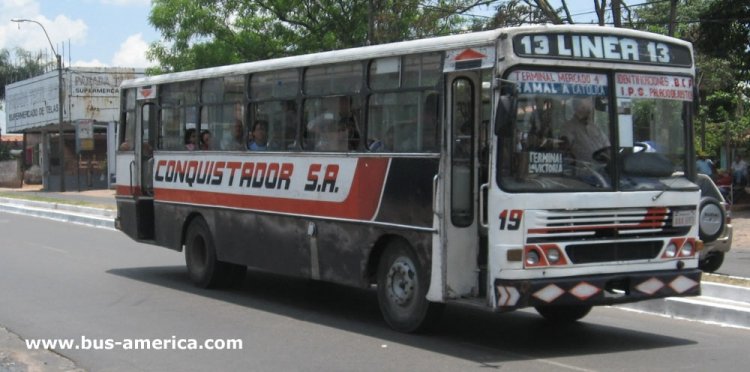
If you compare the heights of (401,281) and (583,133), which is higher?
(583,133)

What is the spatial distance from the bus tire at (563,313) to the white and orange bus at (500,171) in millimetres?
14

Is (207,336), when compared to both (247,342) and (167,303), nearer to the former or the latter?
(247,342)

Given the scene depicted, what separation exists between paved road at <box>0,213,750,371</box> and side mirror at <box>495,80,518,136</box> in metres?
1.96

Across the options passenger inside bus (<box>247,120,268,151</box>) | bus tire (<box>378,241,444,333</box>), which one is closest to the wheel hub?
bus tire (<box>378,241,444,333</box>)

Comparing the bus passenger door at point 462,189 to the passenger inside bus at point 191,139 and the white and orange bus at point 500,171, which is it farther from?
the passenger inside bus at point 191,139

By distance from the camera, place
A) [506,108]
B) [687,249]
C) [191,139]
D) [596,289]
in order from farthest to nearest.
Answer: [191,139], [687,249], [596,289], [506,108]

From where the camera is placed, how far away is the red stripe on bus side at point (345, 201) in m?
9.71

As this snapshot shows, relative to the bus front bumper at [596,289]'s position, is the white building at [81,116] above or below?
above

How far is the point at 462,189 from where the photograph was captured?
8883 mm

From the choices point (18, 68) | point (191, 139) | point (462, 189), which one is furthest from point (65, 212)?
point (18, 68)

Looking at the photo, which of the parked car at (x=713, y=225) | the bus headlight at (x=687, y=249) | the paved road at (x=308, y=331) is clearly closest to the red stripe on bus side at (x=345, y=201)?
the paved road at (x=308, y=331)

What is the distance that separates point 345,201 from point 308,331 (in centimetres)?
139

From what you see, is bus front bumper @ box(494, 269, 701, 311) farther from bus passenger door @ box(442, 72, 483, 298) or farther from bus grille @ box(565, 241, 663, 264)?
bus passenger door @ box(442, 72, 483, 298)
